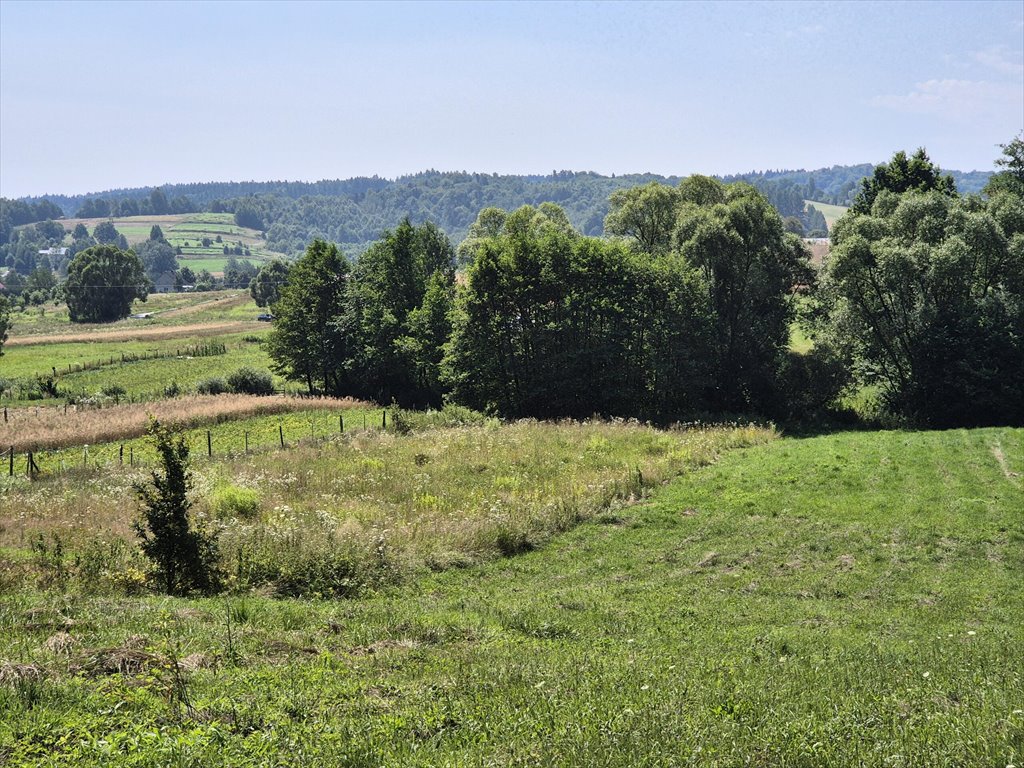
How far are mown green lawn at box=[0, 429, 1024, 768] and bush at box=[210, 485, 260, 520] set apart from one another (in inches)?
255

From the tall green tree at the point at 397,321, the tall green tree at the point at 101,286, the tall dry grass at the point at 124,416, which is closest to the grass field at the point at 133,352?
the tall green tree at the point at 101,286

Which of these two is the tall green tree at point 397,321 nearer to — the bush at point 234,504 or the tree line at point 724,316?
the tree line at point 724,316

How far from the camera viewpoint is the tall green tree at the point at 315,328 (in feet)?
191

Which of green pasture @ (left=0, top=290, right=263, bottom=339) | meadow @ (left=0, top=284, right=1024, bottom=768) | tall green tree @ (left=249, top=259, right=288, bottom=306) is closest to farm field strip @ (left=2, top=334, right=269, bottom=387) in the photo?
green pasture @ (left=0, top=290, right=263, bottom=339)

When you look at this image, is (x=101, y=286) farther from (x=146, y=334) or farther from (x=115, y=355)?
(x=115, y=355)

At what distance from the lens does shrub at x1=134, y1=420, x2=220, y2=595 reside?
13.5m

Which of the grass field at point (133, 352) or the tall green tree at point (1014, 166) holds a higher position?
the tall green tree at point (1014, 166)

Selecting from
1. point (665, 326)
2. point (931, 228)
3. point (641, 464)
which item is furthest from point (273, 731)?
point (931, 228)

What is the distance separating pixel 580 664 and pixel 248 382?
Answer: 166ft

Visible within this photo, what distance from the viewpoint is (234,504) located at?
19.4m

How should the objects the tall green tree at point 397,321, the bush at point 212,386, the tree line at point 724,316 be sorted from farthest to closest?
1. the bush at point 212,386
2. the tall green tree at point 397,321
3. the tree line at point 724,316

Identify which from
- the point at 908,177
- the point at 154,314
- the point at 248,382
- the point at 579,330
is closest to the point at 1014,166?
the point at 908,177

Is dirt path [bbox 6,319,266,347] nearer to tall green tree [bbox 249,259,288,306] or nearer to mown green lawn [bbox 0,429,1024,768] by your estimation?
tall green tree [bbox 249,259,288,306]

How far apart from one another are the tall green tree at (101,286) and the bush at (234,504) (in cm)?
11762
